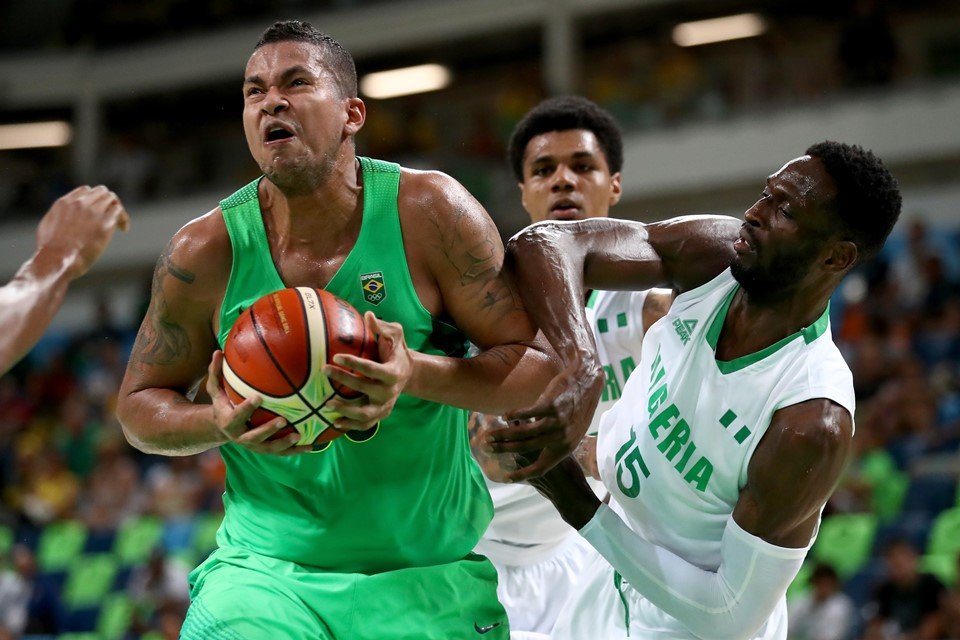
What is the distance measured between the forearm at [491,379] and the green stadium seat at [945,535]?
18.6ft

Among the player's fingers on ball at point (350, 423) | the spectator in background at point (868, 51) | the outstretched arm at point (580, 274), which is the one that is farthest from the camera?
the spectator in background at point (868, 51)

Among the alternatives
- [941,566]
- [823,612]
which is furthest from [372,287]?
[941,566]

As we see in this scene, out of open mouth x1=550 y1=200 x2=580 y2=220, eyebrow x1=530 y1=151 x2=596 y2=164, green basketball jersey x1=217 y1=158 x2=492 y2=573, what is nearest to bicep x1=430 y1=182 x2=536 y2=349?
green basketball jersey x1=217 y1=158 x2=492 y2=573

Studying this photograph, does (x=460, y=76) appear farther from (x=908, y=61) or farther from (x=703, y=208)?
(x=908, y=61)

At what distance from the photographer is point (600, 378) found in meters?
3.32

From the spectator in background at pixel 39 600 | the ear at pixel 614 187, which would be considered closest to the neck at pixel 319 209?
the ear at pixel 614 187

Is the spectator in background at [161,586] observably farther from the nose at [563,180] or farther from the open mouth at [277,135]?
the open mouth at [277,135]

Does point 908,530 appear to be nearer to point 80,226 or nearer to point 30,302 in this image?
point 80,226

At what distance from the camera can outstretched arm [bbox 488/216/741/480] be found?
10.2 ft

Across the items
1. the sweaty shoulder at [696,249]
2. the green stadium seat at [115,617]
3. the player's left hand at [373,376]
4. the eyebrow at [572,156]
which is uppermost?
the eyebrow at [572,156]

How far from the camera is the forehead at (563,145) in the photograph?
571cm

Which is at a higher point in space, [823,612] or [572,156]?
[572,156]

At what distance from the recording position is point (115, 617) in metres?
11.5

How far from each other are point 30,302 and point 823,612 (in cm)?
602
